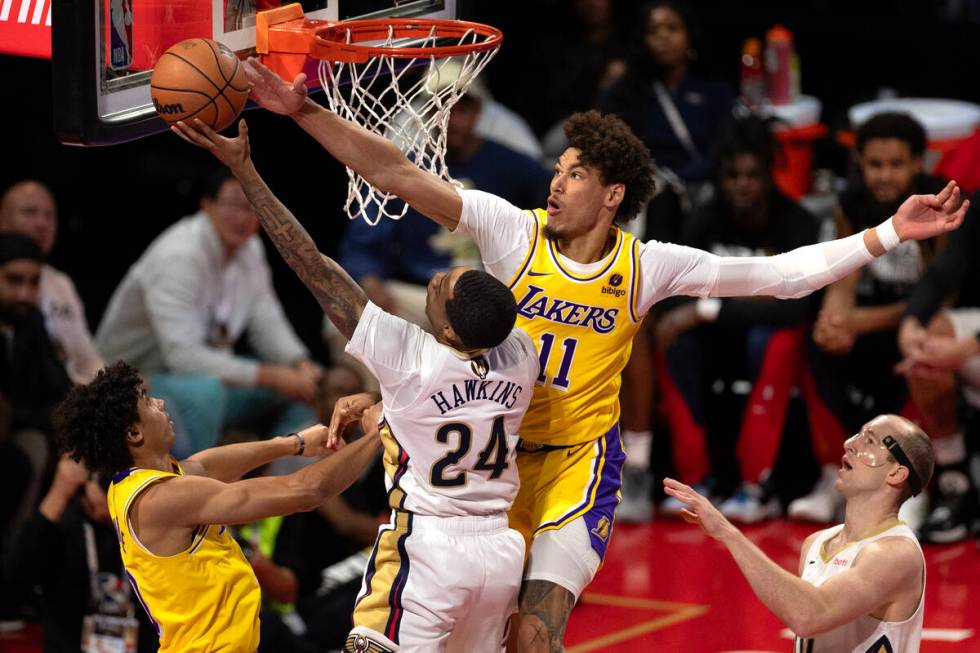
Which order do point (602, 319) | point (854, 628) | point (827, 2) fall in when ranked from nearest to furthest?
point (854, 628) < point (602, 319) < point (827, 2)

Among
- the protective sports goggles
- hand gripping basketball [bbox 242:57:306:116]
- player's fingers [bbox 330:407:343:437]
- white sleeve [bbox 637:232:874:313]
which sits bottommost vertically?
player's fingers [bbox 330:407:343:437]

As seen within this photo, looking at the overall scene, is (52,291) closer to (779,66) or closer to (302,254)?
(302,254)

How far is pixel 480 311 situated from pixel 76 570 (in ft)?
8.43

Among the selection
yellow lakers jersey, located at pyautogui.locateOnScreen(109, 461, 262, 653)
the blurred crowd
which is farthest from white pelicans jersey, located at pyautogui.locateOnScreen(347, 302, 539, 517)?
the blurred crowd

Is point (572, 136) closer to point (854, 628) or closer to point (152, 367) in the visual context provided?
point (854, 628)

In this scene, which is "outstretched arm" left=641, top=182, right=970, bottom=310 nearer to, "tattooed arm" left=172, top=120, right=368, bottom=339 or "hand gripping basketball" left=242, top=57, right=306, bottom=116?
"tattooed arm" left=172, top=120, right=368, bottom=339

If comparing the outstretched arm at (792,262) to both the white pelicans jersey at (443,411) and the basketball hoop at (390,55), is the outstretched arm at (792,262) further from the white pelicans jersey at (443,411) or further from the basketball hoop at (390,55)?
the basketball hoop at (390,55)

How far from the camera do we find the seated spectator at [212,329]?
8289 mm

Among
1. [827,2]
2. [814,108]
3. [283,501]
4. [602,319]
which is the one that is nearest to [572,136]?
[602,319]

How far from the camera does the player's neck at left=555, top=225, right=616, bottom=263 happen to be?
17.3 ft

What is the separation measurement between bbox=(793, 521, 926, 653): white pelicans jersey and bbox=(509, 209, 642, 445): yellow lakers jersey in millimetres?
916

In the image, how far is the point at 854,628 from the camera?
4836 mm

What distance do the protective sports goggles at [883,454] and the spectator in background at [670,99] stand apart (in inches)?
167

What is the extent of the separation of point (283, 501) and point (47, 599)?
6.66 ft
